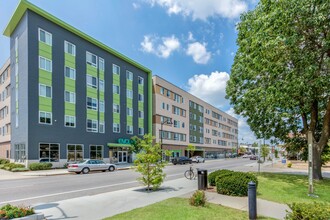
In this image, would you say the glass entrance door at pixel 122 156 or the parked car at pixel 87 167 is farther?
the glass entrance door at pixel 122 156

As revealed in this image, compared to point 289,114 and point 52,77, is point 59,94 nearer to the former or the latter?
point 52,77

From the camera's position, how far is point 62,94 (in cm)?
3416

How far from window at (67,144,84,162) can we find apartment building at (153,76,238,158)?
1258cm

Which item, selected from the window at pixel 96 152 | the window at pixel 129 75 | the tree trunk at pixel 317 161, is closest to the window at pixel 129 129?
the window at pixel 96 152

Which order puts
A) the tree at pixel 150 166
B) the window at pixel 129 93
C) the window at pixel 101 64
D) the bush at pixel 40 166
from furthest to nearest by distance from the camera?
the window at pixel 129 93
the window at pixel 101 64
the bush at pixel 40 166
the tree at pixel 150 166

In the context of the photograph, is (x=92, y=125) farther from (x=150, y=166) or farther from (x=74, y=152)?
(x=150, y=166)

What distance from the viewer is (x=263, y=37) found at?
524 inches

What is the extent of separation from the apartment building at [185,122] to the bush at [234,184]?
29.6 metres

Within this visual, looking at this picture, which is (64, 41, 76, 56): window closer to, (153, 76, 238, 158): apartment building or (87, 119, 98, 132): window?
(87, 119, 98, 132): window

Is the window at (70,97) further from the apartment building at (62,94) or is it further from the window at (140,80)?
the window at (140,80)

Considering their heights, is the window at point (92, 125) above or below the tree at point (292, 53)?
below

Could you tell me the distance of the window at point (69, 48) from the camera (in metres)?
35.3

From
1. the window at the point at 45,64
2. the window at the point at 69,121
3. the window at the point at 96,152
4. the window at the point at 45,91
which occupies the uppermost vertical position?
the window at the point at 45,64

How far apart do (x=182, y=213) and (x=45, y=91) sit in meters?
29.4
